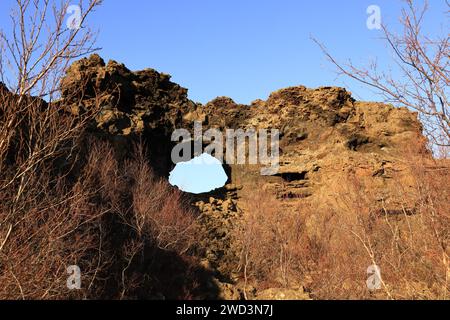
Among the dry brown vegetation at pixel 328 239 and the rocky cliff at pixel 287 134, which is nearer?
the dry brown vegetation at pixel 328 239

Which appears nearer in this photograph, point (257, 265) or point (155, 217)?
point (155, 217)

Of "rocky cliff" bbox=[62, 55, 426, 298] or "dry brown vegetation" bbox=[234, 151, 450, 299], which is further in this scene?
"rocky cliff" bbox=[62, 55, 426, 298]

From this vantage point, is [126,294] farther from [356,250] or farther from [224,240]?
[356,250]

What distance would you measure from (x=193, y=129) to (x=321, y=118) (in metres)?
7.54

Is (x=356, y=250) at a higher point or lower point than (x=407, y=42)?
lower

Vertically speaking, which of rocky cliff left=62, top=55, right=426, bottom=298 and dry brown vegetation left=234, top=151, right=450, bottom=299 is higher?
rocky cliff left=62, top=55, right=426, bottom=298

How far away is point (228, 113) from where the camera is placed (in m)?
25.0

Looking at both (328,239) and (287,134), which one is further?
(287,134)

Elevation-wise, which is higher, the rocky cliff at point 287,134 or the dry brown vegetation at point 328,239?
the rocky cliff at point 287,134

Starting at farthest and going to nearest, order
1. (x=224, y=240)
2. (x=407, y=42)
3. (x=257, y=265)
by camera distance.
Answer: (x=224, y=240) < (x=257, y=265) < (x=407, y=42)

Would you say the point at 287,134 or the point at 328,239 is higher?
the point at 287,134
